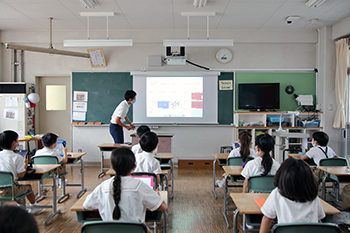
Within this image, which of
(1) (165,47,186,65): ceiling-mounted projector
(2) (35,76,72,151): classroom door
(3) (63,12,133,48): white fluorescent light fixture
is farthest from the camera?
(2) (35,76,72,151): classroom door

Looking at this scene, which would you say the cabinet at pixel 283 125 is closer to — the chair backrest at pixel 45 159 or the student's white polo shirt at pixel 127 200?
the chair backrest at pixel 45 159

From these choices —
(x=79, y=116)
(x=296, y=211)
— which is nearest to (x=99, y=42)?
(x=79, y=116)

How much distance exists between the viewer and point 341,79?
5637 millimetres

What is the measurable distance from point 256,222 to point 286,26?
533 cm

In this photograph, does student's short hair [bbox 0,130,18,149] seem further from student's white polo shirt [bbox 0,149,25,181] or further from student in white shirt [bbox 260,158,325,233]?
student in white shirt [bbox 260,158,325,233]

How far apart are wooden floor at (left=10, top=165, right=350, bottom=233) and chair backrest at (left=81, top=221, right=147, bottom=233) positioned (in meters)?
1.59

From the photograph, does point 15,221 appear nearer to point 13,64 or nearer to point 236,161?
point 236,161

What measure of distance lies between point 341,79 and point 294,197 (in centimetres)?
539

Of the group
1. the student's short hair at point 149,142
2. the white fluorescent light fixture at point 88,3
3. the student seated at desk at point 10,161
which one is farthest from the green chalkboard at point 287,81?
the student seated at desk at point 10,161

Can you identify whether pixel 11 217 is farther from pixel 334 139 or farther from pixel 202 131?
pixel 334 139

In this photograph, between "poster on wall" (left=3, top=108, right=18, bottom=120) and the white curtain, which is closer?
the white curtain

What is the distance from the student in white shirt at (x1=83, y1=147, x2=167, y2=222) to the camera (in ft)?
5.04

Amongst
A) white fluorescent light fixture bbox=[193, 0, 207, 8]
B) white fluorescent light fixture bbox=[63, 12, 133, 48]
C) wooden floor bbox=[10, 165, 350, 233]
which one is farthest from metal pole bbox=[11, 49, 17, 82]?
white fluorescent light fixture bbox=[193, 0, 207, 8]

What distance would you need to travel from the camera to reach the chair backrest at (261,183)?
2.27 meters
